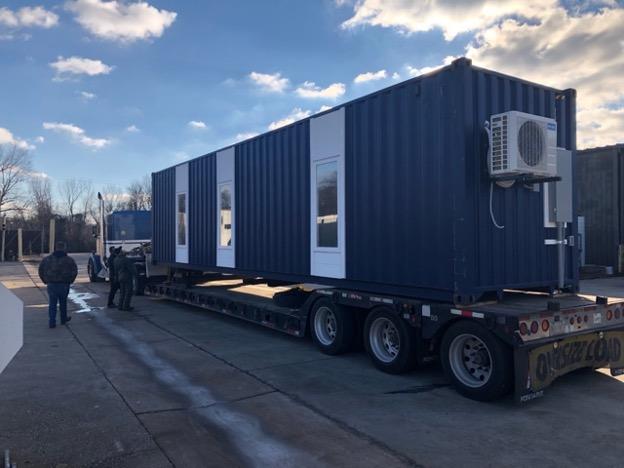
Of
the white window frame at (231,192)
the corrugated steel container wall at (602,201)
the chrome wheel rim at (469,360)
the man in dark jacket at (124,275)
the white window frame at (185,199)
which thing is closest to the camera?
the chrome wheel rim at (469,360)

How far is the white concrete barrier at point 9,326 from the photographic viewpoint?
141 inches

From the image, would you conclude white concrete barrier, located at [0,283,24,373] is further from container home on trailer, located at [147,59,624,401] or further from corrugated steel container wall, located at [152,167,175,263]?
corrugated steel container wall, located at [152,167,175,263]

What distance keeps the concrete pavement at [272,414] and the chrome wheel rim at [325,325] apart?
10.9 inches

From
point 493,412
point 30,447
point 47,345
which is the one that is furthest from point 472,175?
point 47,345

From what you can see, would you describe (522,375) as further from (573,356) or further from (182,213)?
(182,213)

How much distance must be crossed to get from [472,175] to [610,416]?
2.89 metres

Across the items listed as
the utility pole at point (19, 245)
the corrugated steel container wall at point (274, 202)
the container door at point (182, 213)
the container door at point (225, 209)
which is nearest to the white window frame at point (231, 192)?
the container door at point (225, 209)

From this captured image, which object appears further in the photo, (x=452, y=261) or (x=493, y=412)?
(x=452, y=261)

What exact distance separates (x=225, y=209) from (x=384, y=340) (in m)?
5.56

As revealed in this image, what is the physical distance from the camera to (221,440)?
4.52 m

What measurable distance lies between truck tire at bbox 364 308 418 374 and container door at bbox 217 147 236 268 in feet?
15.2

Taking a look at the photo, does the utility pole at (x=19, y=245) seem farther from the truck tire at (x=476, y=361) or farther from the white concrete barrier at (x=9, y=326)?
the truck tire at (x=476, y=361)

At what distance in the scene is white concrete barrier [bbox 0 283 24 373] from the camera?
3582mm

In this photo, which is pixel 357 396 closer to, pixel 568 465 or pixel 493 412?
pixel 493 412
